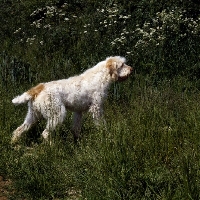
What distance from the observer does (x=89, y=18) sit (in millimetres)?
14008

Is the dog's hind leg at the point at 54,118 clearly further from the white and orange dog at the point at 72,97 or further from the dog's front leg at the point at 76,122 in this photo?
the dog's front leg at the point at 76,122

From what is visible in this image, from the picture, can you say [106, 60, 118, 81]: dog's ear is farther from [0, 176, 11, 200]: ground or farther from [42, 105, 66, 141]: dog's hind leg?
[0, 176, 11, 200]: ground

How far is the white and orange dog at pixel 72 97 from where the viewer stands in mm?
6695

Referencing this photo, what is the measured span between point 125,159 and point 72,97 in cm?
219

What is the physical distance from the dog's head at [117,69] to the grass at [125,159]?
1.03 metres

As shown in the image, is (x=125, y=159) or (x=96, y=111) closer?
(x=125, y=159)

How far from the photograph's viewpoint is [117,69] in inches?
297

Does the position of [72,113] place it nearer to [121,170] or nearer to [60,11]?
[121,170]

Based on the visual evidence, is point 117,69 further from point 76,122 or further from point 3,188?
point 3,188

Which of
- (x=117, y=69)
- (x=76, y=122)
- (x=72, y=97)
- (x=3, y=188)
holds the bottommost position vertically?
(x=3, y=188)

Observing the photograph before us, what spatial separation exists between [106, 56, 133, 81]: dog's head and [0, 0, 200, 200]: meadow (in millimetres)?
387

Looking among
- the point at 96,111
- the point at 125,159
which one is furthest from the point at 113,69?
the point at 125,159

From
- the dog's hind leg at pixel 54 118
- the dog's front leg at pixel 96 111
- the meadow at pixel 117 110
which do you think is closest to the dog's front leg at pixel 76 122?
the meadow at pixel 117 110

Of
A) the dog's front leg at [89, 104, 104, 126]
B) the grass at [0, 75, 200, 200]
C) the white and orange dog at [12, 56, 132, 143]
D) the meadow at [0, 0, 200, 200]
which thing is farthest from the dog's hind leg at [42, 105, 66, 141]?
the dog's front leg at [89, 104, 104, 126]
